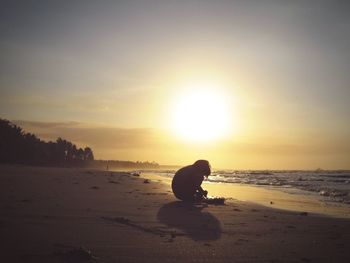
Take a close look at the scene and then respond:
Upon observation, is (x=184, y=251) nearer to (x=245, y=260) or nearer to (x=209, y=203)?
(x=245, y=260)

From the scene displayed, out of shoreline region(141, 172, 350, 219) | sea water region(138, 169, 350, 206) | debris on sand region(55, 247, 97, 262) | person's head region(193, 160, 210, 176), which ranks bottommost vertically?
shoreline region(141, 172, 350, 219)

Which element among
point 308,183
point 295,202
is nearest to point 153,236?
point 295,202

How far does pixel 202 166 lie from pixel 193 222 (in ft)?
18.6

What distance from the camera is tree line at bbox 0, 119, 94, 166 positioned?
154ft

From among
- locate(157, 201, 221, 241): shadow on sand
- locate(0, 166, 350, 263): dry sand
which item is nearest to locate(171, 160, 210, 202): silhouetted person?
locate(157, 201, 221, 241): shadow on sand

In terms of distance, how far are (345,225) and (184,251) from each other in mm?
5389

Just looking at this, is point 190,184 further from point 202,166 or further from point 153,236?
point 153,236

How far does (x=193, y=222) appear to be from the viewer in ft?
26.9

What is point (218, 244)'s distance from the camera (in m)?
5.93

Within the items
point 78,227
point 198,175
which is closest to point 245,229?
point 78,227

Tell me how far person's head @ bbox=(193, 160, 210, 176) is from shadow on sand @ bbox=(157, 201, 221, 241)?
119 inches

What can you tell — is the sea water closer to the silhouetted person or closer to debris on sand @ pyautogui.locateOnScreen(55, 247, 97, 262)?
the silhouetted person

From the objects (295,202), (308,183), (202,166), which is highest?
(202,166)

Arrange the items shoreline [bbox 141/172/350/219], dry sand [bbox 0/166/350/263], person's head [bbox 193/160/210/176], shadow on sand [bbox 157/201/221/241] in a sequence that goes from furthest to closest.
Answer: person's head [bbox 193/160/210/176], shoreline [bbox 141/172/350/219], shadow on sand [bbox 157/201/221/241], dry sand [bbox 0/166/350/263]
